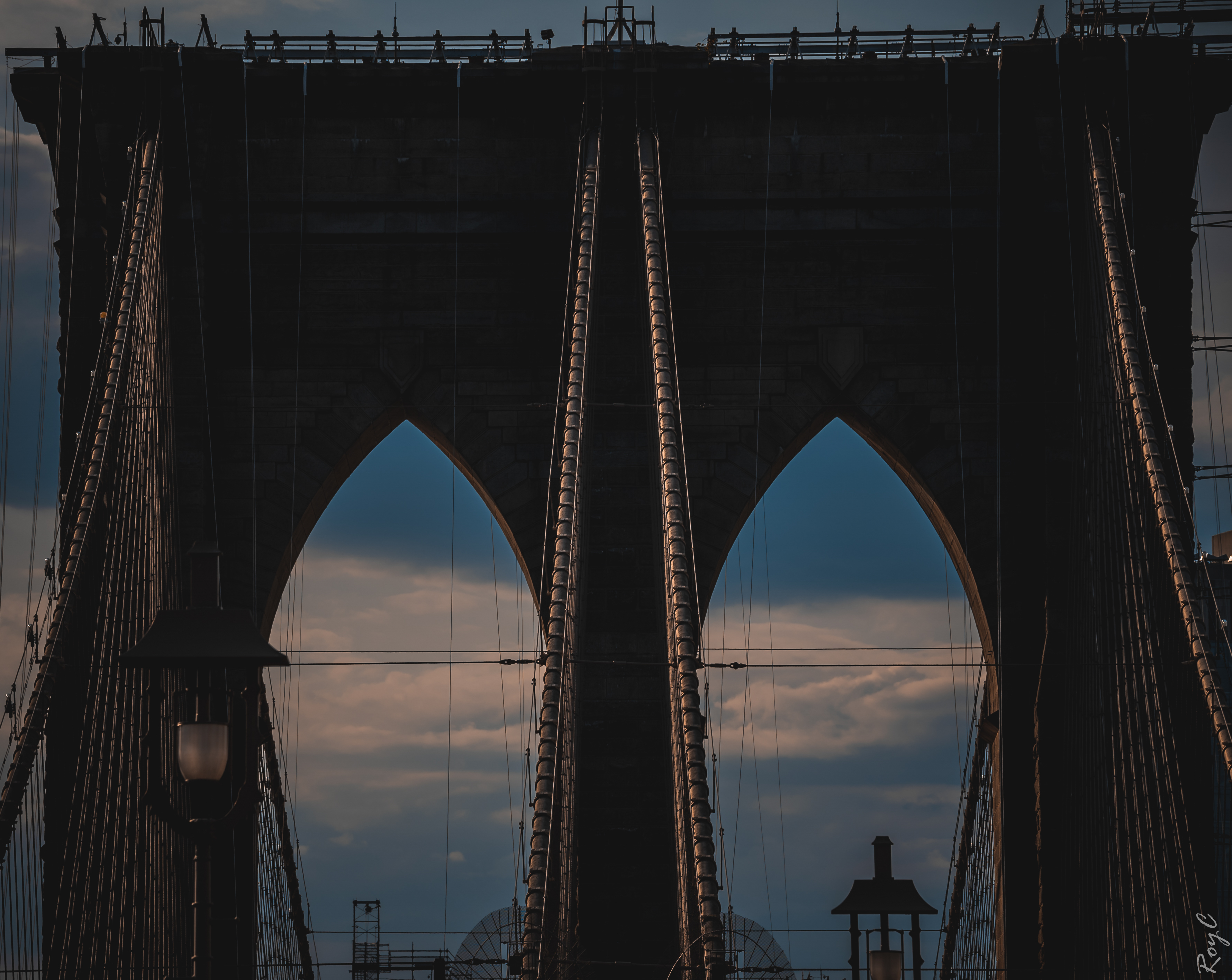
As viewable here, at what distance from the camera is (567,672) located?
1122 cm

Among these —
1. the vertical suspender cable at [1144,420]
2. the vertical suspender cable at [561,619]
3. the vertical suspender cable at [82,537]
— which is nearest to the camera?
the vertical suspender cable at [561,619]

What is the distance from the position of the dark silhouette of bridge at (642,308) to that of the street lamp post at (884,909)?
9.32 feet

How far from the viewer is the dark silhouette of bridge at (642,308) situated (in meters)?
16.4

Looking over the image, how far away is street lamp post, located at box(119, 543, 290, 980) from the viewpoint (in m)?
7.49

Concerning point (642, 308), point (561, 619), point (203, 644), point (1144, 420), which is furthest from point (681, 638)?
point (642, 308)

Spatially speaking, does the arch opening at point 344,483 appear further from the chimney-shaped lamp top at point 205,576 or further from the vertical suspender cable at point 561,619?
the chimney-shaped lamp top at point 205,576

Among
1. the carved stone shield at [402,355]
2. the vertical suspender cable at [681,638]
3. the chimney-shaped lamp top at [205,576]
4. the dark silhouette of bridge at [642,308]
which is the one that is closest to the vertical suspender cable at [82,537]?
the dark silhouette of bridge at [642,308]

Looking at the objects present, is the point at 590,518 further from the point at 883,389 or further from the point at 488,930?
the point at 488,930

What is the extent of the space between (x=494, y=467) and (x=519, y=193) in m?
2.86
